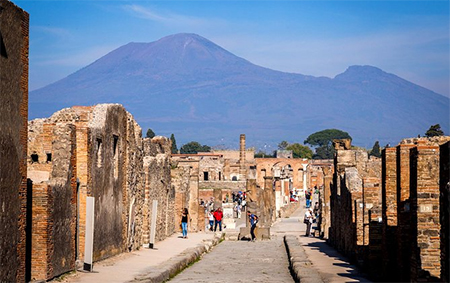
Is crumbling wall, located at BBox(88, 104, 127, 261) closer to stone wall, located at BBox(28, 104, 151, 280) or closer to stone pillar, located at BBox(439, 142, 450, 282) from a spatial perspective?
stone wall, located at BBox(28, 104, 151, 280)

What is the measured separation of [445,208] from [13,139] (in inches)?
256

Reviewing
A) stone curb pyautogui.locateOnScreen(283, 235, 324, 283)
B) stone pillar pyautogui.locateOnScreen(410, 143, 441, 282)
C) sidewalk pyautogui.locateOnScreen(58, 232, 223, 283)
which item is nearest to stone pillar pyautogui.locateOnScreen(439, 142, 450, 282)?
stone pillar pyautogui.locateOnScreen(410, 143, 441, 282)

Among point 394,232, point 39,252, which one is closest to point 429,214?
point 394,232

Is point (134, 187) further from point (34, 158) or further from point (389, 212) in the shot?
point (389, 212)

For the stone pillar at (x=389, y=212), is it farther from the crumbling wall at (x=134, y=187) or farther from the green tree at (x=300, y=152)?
the green tree at (x=300, y=152)

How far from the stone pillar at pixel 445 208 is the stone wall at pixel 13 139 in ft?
20.2

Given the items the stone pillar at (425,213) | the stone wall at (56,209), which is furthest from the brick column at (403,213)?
the stone wall at (56,209)

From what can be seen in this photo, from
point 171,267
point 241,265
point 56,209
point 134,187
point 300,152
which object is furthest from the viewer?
point 300,152

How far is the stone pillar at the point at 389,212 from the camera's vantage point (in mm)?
16297

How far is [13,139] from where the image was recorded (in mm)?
13641

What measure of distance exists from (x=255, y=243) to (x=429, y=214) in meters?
20.5

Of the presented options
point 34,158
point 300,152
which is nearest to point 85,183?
point 34,158

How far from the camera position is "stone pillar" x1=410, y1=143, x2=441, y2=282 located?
41.2 ft

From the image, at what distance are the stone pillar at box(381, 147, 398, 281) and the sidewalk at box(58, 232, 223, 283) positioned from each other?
4.31 metres
